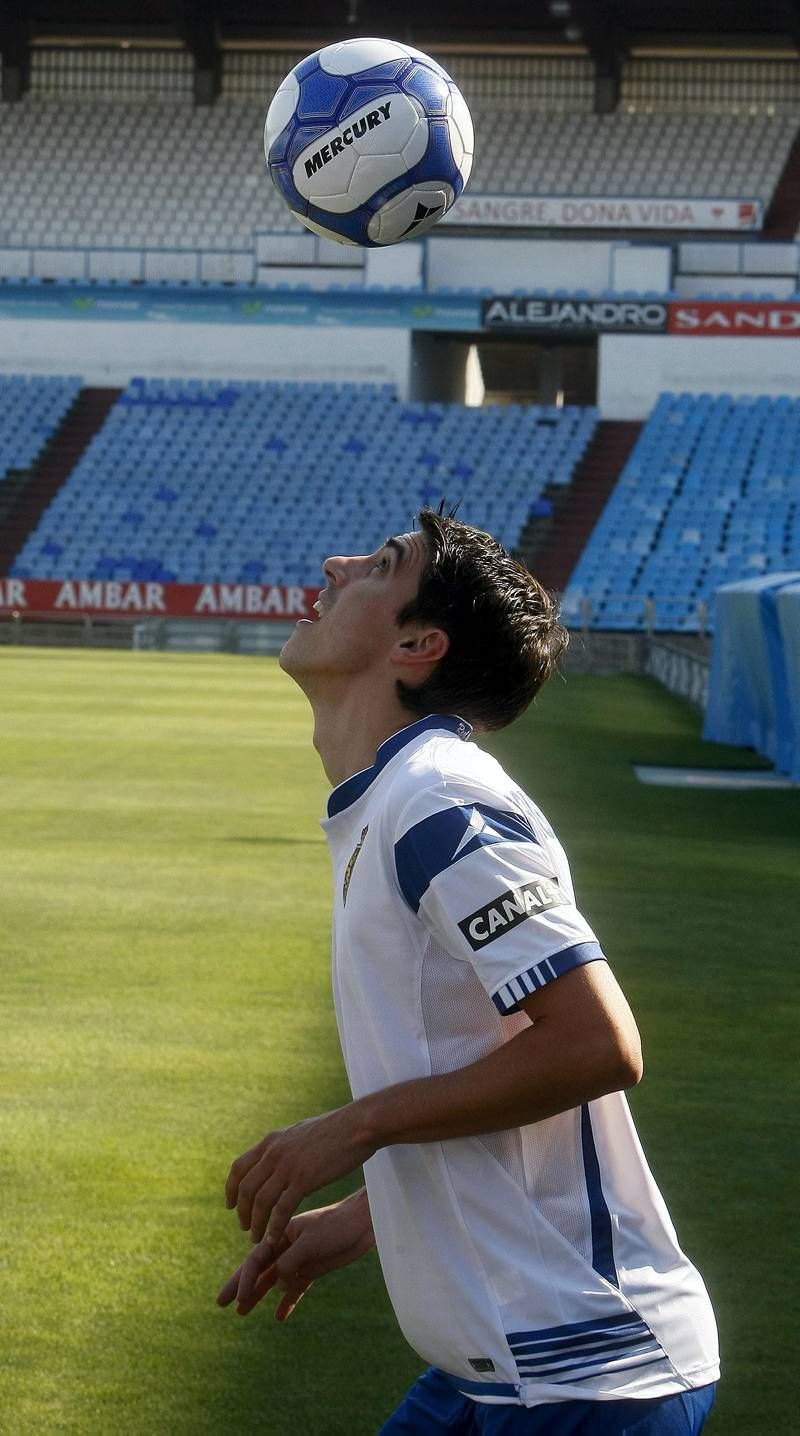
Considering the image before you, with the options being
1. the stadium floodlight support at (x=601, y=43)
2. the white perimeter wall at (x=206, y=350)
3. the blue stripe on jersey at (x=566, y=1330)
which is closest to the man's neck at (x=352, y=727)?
the blue stripe on jersey at (x=566, y=1330)

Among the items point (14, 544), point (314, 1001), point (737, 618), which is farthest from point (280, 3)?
point (314, 1001)

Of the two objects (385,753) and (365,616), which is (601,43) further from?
(385,753)

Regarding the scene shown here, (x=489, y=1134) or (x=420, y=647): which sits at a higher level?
(x=420, y=647)

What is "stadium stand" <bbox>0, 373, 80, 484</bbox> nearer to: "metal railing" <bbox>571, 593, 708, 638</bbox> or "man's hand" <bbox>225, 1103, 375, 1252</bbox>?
"metal railing" <bbox>571, 593, 708, 638</bbox>

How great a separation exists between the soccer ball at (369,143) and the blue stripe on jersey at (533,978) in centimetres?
600

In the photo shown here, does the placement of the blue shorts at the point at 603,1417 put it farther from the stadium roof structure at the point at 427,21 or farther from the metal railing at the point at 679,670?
the stadium roof structure at the point at 427,21

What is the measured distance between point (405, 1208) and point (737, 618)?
16548 millimetres

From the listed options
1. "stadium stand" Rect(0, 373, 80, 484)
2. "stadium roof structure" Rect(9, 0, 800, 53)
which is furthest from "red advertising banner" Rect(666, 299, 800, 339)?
"stadium stand" Rect(0, 373, 80, 484)

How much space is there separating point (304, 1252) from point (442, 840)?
64cm

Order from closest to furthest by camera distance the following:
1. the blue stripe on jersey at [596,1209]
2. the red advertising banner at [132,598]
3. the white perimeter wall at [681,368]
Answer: the blue stripe on jersey at [596,1209]
the red advertising banner at [132,598]
the white perimeter wall at [681,368]

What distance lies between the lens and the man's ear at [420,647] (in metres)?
2.39

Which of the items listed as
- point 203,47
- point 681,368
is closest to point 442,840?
point 681,368

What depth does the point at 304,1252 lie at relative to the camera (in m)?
2.42

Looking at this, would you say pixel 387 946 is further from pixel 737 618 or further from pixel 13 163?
pixel 13 163
